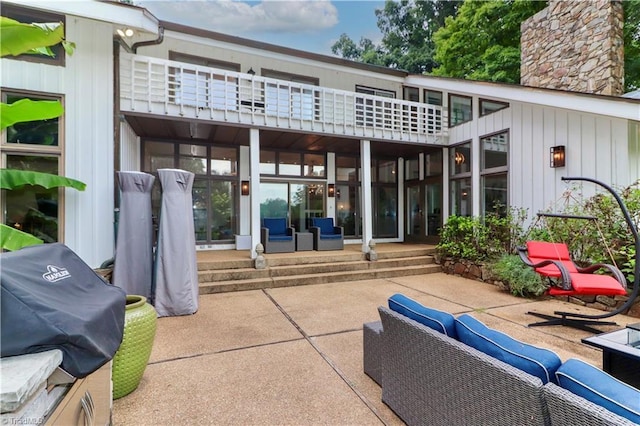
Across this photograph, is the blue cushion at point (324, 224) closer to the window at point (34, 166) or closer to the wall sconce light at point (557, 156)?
the wall sconce light at point (557, 156)

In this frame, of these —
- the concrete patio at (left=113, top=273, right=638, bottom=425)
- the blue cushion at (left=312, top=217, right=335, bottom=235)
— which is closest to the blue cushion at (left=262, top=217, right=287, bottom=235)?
the blue cushion at (left=312, top=217, right=335, bottom=235)

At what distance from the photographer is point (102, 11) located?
203 inches

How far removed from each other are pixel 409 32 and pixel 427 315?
69.6ft

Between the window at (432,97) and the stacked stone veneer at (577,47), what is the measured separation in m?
2.23

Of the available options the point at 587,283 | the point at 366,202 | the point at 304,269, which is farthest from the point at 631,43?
the point at 304,269

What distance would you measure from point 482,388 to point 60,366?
1.92 metres

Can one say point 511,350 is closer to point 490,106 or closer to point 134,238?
point 134,238

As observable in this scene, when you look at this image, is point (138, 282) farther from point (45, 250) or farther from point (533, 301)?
point (533, 301)

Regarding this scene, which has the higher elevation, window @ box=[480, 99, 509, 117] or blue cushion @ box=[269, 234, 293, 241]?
window @ box=[480, 99, 509, 117]

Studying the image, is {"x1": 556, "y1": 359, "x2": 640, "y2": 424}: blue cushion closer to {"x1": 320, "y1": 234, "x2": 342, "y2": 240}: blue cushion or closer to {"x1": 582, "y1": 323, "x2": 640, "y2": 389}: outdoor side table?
{"x1": 582, "y1": 323, "x2": 640, "y2": 389}: outdoor side table

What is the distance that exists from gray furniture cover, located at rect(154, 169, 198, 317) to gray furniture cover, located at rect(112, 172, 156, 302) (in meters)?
0.31

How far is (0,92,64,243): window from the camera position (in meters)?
4.96

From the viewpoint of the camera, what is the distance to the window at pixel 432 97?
9.77 m

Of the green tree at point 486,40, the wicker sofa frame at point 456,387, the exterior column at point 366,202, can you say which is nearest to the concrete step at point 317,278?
the exterior column at point 366,202
